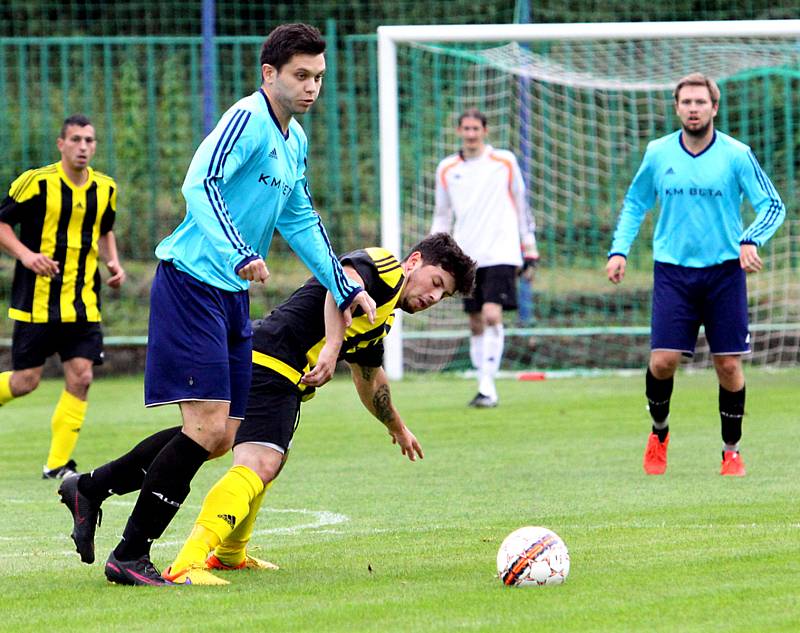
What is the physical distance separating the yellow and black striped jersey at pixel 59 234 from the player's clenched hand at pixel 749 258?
4.27 metres

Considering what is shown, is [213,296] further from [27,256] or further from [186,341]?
[27,256]

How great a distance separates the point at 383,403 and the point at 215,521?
39.5 inches

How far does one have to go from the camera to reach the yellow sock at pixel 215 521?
18.6 feet

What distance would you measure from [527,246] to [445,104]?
5.28 metres

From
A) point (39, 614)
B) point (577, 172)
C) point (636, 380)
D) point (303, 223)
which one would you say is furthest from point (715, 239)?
point (577, 172)

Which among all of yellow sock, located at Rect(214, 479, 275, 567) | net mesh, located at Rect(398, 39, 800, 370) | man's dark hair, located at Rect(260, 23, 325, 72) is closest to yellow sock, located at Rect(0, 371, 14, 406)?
yellow sock, located at Rect(214, 479, 275, 567)

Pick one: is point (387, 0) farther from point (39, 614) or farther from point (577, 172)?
point (39, 614)

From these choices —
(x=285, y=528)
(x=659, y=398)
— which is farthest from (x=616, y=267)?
(x=285, y=528)

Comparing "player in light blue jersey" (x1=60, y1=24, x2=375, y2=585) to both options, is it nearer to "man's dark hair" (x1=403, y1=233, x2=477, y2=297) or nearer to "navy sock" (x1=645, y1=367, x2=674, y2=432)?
"man's dark hair" (x1=403, y1=233, x2=477, y2=297)

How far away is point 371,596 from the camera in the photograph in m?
5.29

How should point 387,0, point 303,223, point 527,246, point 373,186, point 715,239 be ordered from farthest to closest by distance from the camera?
point 387,0, point 373,186, point 527,246, point 715,239, point 303,223

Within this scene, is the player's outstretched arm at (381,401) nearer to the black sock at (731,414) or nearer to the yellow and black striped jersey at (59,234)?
the black sock at (731,414)

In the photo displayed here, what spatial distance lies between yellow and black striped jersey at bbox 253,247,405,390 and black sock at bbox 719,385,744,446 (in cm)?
329

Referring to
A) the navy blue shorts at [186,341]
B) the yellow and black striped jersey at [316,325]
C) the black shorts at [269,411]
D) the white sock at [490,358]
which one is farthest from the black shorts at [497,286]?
the navy blue shorts at [186,341]
